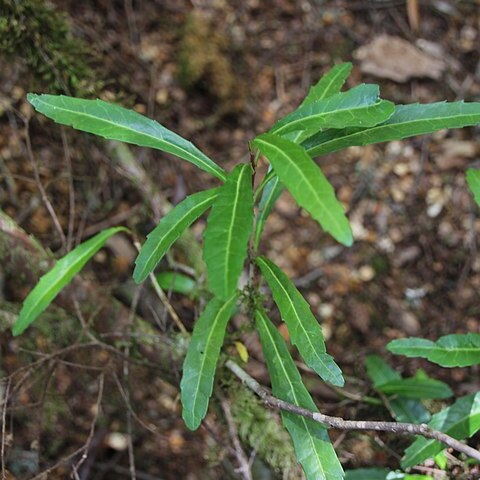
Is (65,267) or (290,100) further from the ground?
(290,100)

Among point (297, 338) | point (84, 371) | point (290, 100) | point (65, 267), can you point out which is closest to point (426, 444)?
point (297, 338)

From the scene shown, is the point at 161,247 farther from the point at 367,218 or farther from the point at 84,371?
the point at 367,218

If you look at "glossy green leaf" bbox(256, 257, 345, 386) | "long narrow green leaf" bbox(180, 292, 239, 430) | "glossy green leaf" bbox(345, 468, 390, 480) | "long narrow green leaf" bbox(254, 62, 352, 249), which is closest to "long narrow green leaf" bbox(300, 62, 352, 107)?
"long narrow green leaf" bbox(254, 62, 352, 249)

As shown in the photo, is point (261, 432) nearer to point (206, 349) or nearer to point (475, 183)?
point (206, 349)

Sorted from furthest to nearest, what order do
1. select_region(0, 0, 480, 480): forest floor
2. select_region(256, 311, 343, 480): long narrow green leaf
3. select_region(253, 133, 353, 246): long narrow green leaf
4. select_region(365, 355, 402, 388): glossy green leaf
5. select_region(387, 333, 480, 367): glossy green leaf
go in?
select_region(0, 0, 480, 480): forest floor
select_region(365, 355, 402, 388): glossy green leaf
select_region(387, 333, 480, 367): glossy green leaf
select_region(256, 311, 343, 480): long narrow green leaf
select_region(253, 133, 353, 246): long narrow green leaf

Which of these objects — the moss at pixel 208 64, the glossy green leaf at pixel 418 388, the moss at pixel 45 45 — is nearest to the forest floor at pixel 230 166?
the moss at pixel 208 64

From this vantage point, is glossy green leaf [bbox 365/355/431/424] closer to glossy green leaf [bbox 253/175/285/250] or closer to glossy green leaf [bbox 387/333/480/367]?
glossy green leaf [bbox 387/333/480/367]
